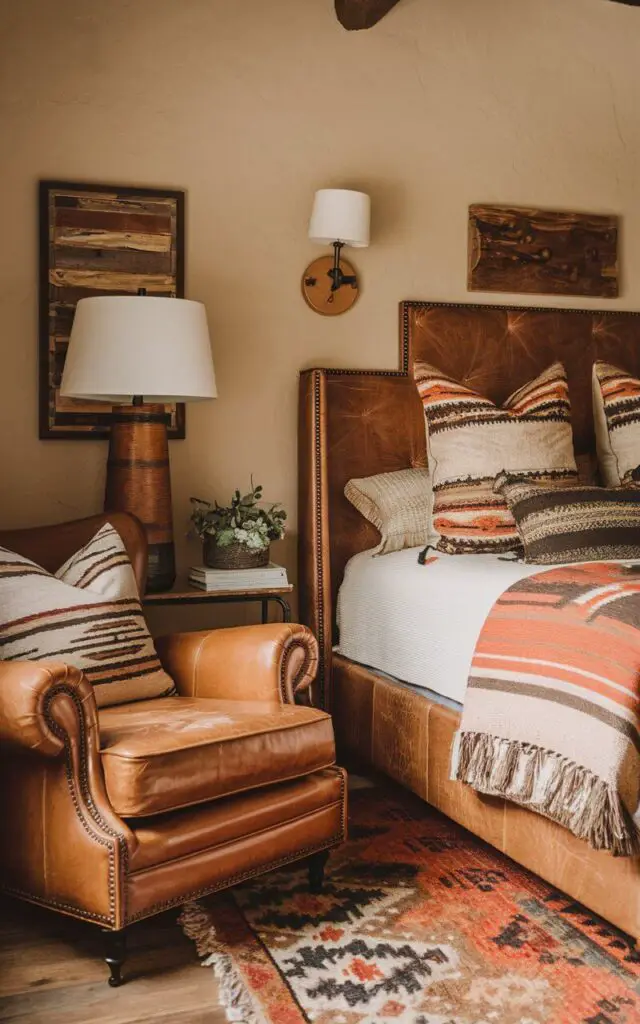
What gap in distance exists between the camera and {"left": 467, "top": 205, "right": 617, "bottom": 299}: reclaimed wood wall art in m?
3.71

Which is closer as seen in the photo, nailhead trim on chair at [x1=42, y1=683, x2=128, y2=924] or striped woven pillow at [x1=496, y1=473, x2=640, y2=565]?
nailhead trim on chair at [x1=42, y1=683, x2=128, y2=924]

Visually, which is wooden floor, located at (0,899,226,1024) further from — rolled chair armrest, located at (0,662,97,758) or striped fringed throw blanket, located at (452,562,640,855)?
striped fringed throw blanket, located at (452,562,640,855)

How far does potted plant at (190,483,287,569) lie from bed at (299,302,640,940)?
0.69ft

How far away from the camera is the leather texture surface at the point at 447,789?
83.2 inches

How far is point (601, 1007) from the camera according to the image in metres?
1.94

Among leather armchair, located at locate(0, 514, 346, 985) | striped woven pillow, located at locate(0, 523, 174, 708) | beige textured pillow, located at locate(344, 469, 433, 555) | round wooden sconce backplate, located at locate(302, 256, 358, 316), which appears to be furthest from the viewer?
round wooden sconce backplate, located at locate(302, 256, 358, 316)

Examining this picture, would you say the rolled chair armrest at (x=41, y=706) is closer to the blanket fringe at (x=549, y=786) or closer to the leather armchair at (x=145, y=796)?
the leather armchair at (x=145, y=796)

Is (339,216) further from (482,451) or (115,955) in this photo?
(115,955)

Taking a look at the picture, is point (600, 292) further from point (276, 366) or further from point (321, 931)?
point (321, 931)

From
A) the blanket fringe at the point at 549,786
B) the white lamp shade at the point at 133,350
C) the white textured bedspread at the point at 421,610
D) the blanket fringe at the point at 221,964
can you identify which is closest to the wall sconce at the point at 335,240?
the white lamp shade at the point at 133,350

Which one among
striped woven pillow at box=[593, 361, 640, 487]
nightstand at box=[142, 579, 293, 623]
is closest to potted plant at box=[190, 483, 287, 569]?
nightstand at box=[142, 579, 293, 623]

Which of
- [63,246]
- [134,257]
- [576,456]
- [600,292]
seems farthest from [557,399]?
[63,246]

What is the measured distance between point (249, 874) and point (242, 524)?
122 cm

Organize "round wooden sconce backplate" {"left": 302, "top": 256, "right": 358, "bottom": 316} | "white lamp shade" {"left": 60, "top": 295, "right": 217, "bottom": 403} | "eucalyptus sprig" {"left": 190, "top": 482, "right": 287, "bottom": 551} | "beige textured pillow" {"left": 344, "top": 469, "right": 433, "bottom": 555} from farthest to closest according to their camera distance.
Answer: "round wooden sconce backplate" {"left": 302, "top": 256, "right": 358, "bottom": 316}
"beige textured pillow" {"left": 344, "top": 469, "right": 433, "bottom": 555}
"eucalyptus sprig" {"left": 190, "top": 482, "right": 287, "bottom": 551}
"white lamp shade" {"left": 60, "top": 295, "right": 217, "bottom": 403}
